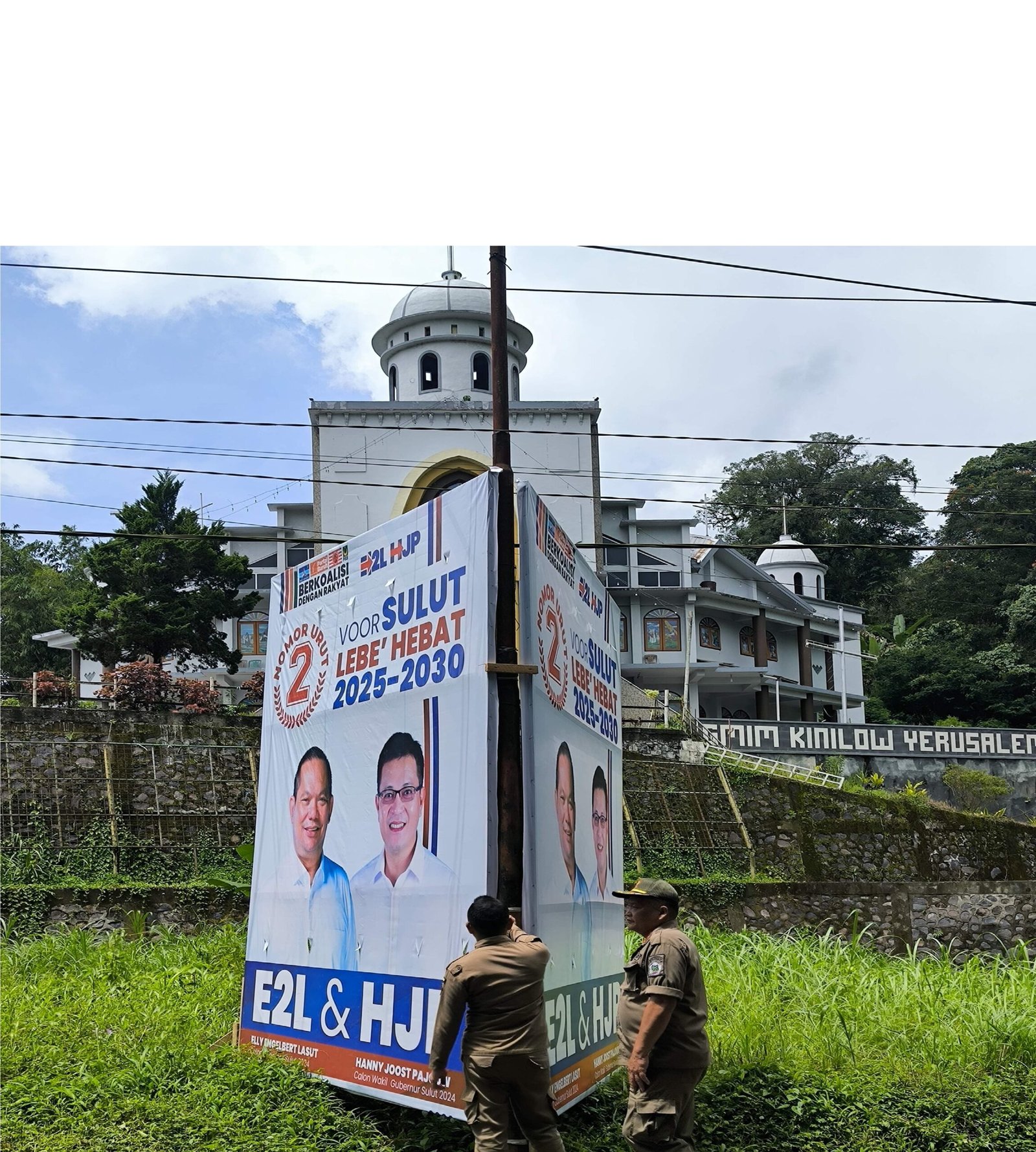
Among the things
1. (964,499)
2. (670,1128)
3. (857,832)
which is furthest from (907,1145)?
(964,499)

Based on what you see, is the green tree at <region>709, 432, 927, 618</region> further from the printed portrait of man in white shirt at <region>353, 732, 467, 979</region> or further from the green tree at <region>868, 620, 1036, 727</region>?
the printed portrait of man in white shirt at <region>353, 732, 467, 979</region>

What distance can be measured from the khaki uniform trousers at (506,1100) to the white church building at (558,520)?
25044 mm

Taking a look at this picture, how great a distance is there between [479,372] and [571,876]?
1241 inches

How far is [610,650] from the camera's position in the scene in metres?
9.27

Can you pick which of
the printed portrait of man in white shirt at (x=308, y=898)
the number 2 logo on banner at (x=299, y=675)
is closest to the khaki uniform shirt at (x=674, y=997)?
the printed portrait of man in white shirt at (x=308, y=898)

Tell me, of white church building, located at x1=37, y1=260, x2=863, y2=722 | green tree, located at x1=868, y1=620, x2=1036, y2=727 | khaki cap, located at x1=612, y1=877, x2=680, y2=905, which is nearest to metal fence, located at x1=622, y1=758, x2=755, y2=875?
khaki cap, located at x1=612, y1=877, x2=680, y2=905

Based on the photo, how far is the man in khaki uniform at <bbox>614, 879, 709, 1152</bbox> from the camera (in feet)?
19.7

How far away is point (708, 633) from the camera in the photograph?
134 feet

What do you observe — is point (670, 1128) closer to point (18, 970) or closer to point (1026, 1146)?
point (1026, 1146)

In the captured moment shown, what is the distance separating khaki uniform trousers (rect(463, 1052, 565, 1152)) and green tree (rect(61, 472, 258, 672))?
24727 mm

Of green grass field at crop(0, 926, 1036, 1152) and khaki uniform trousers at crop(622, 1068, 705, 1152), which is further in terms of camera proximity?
green grass field at crop(0, 926, 1036, 1152)

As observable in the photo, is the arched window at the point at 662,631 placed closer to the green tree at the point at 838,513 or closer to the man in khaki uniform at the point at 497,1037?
the green tree at the point at 838,513

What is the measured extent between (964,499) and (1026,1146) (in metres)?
57.4

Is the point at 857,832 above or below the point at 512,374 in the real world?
below
